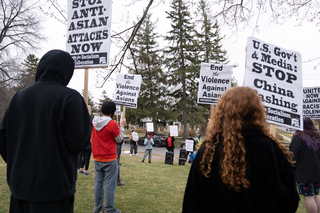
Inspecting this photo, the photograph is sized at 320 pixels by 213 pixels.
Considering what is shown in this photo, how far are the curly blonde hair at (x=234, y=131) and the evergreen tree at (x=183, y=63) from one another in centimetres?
3115

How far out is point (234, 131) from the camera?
1.76 m

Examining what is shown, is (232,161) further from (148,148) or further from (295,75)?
(148,148)

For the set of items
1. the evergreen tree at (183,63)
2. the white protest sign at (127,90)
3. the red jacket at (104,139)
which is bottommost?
the red jacket at (104,139)

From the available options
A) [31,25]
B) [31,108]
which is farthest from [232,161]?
[31,25]

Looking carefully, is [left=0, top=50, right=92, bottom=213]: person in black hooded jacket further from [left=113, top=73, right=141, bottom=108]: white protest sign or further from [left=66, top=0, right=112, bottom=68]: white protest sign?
[left=113, top=73, right=141, bottom=108]: white protest sign

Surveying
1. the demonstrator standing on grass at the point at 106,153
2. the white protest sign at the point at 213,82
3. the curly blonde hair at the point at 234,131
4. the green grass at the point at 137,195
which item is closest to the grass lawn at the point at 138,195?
the green grass at the point at 137,195

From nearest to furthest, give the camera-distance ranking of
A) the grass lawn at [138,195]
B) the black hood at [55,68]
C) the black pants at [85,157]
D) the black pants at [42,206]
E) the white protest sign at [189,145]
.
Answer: the black pants at [42,206], the black hood at [55,68], the grass lawn at [138,195], the black pants at [85,157], the white protest sign at [189,145]

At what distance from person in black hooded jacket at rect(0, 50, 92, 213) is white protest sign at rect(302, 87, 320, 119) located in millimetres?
8280

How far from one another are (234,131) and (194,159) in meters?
0.40

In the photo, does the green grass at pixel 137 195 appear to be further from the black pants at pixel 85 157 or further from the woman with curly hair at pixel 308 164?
the woman with curly hair at pixel 308 164

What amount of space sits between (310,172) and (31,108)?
4551 millimetres

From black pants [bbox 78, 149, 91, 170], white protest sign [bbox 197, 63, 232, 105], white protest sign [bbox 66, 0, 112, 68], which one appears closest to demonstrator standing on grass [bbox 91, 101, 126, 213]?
white protest sign [bbox 66, 0, 112, 68]

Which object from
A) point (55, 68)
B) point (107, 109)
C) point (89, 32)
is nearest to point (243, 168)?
point (55, 68)

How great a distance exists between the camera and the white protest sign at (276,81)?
3562 mm
